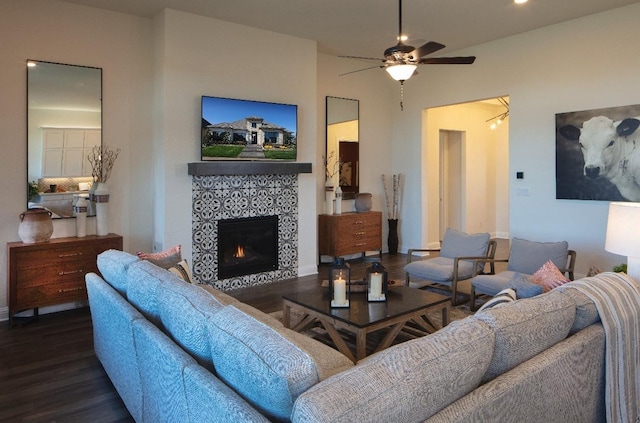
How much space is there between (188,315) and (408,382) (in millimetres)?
1013

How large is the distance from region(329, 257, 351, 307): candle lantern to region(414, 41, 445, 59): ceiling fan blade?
1.90 meters

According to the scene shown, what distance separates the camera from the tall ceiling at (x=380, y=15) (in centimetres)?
479

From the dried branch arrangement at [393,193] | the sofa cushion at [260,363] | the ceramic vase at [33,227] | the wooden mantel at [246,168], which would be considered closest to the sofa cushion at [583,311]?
the sofa cushion at [260,363]

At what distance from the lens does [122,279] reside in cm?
274

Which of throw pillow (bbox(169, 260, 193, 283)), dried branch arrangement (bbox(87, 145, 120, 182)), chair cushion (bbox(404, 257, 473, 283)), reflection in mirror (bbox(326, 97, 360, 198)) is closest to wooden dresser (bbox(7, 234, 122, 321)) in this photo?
A: dried branch arrangement (bbox(87, 145, 120, 182))

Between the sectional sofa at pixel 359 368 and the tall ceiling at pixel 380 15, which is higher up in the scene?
the tall ceiling at pixel 380 15

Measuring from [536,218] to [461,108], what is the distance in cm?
370

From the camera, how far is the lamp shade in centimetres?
254

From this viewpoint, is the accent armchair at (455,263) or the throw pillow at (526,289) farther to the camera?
the accent armchair at (455,263)

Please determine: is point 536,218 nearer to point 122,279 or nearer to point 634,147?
point 634,147

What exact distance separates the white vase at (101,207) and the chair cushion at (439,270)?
132 inches

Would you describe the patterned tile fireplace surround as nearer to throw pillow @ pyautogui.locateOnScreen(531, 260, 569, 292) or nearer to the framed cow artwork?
the framed cow artwork

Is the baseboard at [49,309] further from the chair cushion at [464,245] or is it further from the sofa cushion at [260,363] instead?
the chair cushion at [464,245]

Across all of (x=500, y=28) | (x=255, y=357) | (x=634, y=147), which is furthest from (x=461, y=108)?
(x=255, y=357)
